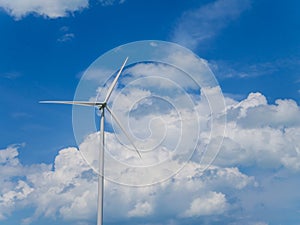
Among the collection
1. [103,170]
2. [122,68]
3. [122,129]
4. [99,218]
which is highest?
[122,68]

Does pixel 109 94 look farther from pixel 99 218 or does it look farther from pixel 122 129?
pixel 99 218

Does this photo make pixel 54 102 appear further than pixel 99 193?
Yes

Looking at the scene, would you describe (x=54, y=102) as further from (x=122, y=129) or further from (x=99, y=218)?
(x=99, y=218)

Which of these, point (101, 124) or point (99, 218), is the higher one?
point (101, 124)

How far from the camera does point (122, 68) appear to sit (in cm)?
8500

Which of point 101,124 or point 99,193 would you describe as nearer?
point 99,193

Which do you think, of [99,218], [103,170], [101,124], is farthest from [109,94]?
[99,218]

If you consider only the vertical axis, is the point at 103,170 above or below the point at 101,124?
below

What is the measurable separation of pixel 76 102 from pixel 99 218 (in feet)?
54.7

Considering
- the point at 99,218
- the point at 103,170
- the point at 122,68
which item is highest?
the point at 122,68

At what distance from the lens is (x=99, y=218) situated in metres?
74.2

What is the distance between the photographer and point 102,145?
7844 cm

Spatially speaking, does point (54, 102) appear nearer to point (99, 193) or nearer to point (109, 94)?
point (109, 94)

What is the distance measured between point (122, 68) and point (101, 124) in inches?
345
